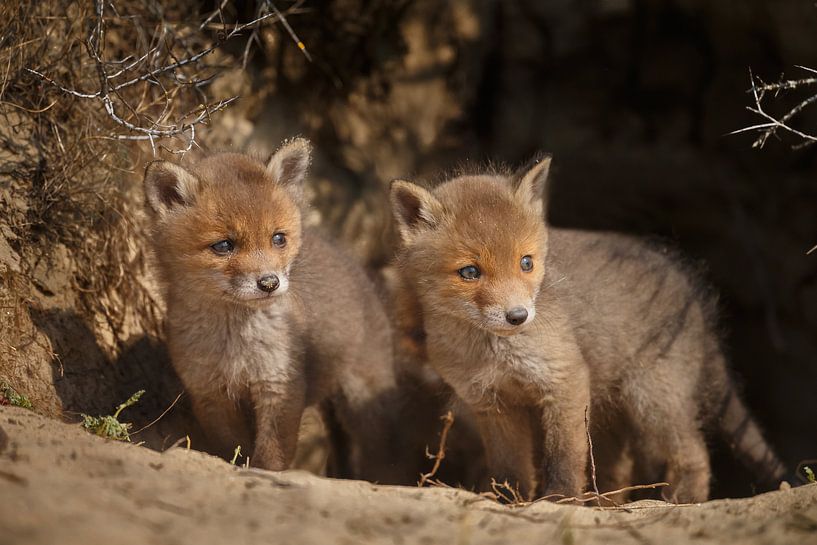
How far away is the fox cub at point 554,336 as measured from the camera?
4.00m

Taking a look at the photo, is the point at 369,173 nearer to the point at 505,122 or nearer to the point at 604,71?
the point at 505,122

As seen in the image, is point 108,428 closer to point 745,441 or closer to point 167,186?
point 167,186

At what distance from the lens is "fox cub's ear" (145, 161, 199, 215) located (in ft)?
13.2

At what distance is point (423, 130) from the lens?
6875 millimetres

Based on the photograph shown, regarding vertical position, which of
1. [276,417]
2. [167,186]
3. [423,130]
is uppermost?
[423,130]

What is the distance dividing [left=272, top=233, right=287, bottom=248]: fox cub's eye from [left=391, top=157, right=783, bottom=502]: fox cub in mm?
597

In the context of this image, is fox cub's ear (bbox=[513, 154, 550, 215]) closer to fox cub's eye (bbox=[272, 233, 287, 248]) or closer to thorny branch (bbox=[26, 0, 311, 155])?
fox cub's eye (bbox=[272, 233, 287, 248])

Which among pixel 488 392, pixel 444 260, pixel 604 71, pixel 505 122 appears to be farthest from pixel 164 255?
pixel 604 71

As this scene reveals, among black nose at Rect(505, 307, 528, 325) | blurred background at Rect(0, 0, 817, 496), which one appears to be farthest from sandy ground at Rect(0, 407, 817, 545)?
blurred background at Rect(0, 0, 817, 496)

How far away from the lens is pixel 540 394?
422 centimetres

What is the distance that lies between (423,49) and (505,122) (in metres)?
1.06

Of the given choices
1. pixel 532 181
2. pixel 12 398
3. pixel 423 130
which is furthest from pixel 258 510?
pixel 423 130

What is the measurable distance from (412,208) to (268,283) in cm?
90

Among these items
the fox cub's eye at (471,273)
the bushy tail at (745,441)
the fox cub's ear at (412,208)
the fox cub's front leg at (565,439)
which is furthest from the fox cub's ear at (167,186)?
the bushy tail at (745,441)
